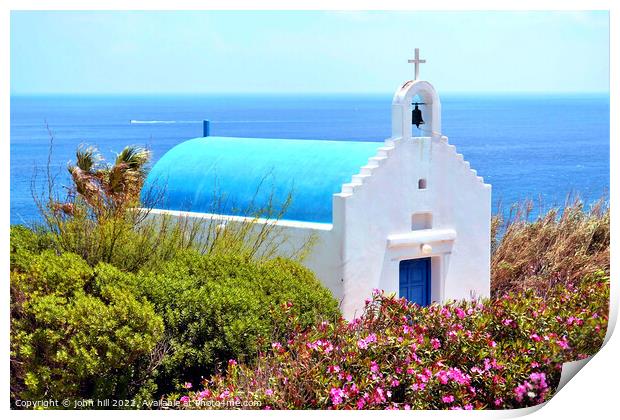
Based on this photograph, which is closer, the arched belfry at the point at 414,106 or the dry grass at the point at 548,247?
the arched belfry at the point at 414,106

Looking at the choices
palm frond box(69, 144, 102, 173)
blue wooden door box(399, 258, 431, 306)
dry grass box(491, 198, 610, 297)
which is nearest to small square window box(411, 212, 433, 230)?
blue wooden door box(399, 258, 431, 306)

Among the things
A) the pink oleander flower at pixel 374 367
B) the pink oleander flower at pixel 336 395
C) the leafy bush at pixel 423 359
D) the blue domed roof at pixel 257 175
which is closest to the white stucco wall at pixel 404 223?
the blue domed roof at pixel 257 175

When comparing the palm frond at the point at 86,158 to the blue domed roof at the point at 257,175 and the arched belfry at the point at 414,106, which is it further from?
the arched belfry at the point at 414,106

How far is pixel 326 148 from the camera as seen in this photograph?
14.8 m

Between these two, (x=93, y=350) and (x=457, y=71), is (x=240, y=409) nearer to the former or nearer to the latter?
(x=93, y=350)

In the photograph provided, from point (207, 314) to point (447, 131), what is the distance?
56425 millimetres

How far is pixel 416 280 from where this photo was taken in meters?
14.6

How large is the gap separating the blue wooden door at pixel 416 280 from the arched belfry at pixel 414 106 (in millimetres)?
1695

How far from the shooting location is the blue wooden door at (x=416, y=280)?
14.4 m

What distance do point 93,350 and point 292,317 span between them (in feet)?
7.56

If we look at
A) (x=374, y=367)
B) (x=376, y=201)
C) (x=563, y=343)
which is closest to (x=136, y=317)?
(x=374, y=367)

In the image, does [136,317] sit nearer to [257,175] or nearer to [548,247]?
[257,175]

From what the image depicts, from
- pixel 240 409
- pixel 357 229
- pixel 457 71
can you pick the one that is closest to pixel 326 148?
pixel 357 229

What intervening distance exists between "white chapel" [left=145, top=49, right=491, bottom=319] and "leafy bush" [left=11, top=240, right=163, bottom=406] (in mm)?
3420
